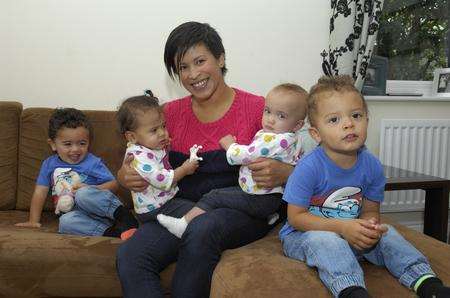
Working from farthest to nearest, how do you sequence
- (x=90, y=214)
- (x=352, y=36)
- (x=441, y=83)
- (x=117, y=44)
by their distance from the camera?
(x=441, y=83) < (x=352, y=36) < (x=117, y=44) < (x=90, y=214)

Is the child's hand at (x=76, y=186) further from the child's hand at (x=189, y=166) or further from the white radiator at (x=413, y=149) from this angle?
the white radiator at (x=413, y=149)

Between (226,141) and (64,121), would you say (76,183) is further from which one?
(226,141)

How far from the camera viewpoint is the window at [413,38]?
3.28 metres

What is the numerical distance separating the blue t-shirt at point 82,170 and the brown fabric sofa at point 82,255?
0.11 m

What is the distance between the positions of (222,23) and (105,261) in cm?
169

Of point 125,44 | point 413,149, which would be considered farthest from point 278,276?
point 413,149

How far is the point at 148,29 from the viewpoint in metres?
2.65

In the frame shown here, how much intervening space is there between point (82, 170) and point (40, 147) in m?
0.30

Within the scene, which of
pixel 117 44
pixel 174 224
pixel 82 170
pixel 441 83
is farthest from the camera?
pixel 441 83

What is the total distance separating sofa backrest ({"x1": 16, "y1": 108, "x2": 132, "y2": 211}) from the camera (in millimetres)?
2227

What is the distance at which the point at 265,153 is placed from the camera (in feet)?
5.28

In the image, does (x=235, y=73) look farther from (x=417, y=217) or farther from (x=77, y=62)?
(x=417, y=217)

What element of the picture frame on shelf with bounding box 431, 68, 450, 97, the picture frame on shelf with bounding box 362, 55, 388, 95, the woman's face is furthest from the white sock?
the picture frame on shelf with bounding box 431, 68, 450, 97

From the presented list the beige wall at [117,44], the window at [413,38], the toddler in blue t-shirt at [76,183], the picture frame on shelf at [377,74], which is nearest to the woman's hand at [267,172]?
the toddler in blue t-shirt at [76,183]
